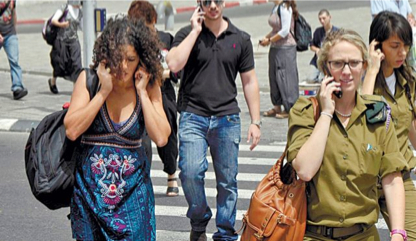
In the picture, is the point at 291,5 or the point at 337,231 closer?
the point at 337,231

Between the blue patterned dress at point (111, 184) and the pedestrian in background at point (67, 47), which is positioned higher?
the blue patterned dress at point (111, 184)

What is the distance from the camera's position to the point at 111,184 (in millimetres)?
4629

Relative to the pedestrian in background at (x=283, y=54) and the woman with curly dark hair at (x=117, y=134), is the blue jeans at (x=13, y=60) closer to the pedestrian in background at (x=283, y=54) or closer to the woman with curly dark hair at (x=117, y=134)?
the pedestrian in background at (x=283, y=54)

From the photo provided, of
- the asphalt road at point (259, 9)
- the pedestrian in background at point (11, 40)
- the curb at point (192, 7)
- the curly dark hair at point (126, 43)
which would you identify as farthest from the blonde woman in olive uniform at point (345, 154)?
the curb at point (192, 7)

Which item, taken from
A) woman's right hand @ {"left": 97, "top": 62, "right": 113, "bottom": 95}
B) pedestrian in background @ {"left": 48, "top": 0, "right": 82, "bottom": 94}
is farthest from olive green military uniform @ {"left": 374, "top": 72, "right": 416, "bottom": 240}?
pedestrian in background @ {"left": 48, "top": 0, "right": 82, "bottom": 94}

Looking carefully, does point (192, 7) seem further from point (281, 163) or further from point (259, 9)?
point (281, 163)

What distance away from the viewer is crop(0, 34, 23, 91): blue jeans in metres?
14.3

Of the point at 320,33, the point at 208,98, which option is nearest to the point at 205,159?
the point at 208,98

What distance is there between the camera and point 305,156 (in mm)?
4059

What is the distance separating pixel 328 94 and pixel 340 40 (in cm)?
31

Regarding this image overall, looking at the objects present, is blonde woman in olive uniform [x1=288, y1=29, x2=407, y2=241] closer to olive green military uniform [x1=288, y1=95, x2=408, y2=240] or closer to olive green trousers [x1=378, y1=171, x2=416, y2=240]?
olive green military uniform [x1=288, y1=95, x2=408, y2=240]

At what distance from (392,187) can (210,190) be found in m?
4.96

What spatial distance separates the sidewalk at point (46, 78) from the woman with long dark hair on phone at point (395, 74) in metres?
6.34

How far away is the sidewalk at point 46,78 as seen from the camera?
40.8 feet
